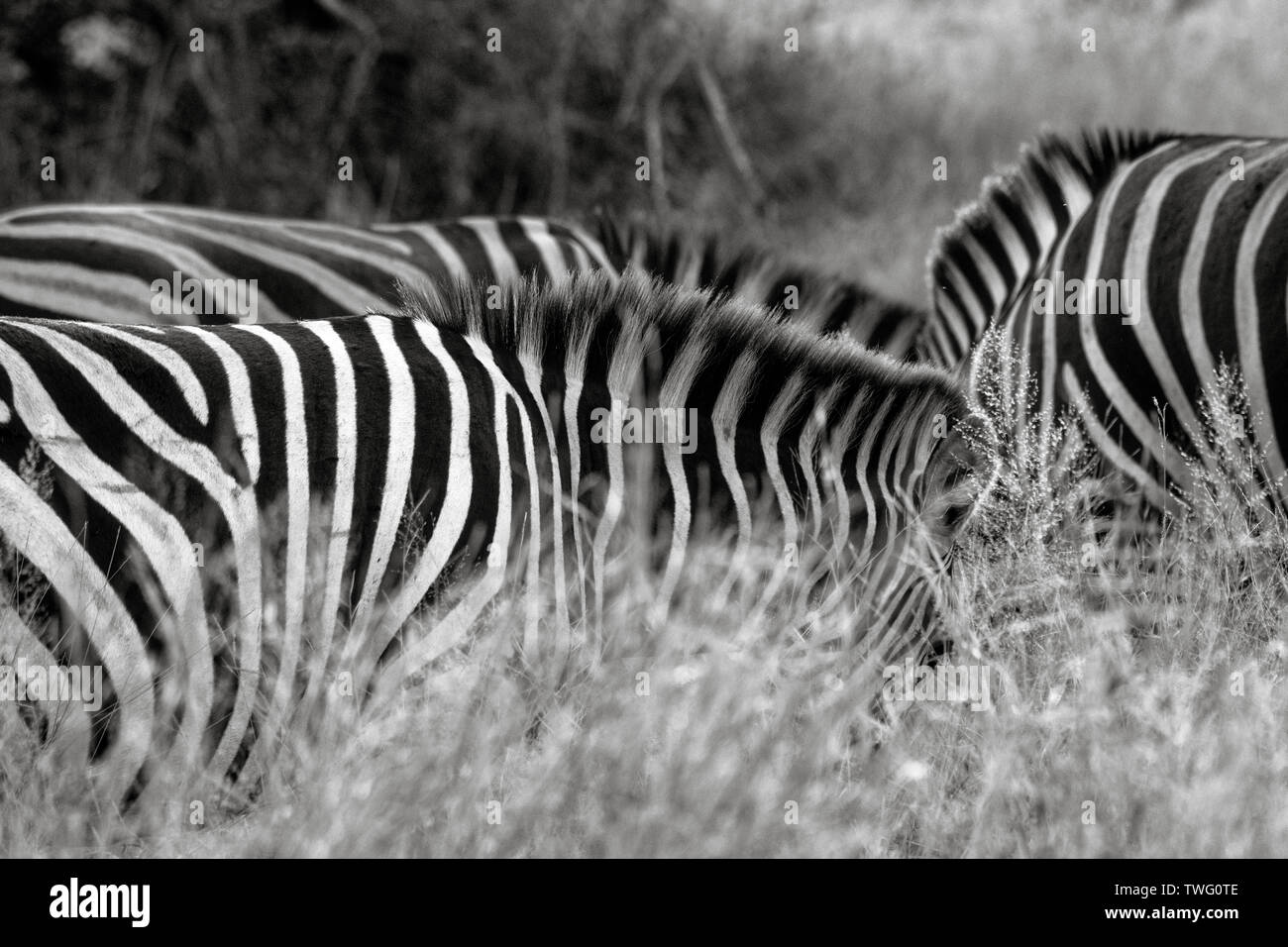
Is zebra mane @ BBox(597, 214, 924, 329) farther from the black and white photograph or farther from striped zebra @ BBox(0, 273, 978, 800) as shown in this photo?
striped zebra @ BBox(0, 273, 978, 800)

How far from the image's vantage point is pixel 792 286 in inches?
192

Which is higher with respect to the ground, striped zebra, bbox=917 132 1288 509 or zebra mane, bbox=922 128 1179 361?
zebra mane, bbox=922 128 1179 361

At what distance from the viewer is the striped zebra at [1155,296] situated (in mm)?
4312

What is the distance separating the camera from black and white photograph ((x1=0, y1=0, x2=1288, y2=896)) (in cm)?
262

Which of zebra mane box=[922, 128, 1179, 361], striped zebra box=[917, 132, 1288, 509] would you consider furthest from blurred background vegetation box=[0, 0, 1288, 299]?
striped zebra box=[917, 132, 1288, 509]

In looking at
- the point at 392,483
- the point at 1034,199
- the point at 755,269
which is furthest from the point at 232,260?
the point at 1034,199

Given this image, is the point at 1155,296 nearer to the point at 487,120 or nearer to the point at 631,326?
the point at 631,326

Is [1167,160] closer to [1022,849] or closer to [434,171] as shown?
[1022,849]

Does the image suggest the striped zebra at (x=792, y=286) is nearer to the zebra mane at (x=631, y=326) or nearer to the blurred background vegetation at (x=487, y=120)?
the zebra mane at (x=631, y=326)

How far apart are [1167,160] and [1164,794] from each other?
112 inches

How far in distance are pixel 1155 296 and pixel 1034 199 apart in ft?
2.79

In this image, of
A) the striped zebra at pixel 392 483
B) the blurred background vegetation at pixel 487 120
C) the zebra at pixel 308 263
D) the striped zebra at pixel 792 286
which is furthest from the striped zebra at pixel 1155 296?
the blurred background vegetation at pixel 487 120

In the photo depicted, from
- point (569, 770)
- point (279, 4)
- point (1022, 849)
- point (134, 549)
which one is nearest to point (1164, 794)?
point (1022, 849)

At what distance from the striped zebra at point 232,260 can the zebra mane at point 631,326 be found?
1363mm
